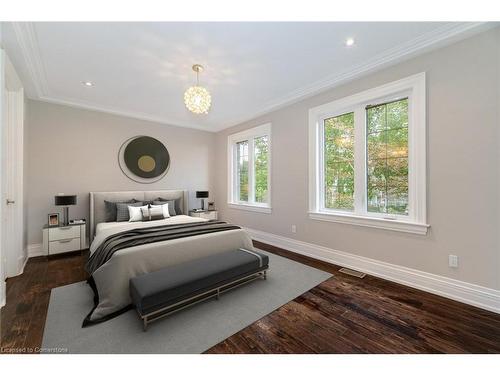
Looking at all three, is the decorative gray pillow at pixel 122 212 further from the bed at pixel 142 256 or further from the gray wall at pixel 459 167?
the gray wall at pixel 459 167

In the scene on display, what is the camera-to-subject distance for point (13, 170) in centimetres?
270

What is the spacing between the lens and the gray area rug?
156cm

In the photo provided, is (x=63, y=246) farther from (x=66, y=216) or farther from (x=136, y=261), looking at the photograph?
(x=136, y=261)

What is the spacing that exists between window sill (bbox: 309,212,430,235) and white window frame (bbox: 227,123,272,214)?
125 centimetres

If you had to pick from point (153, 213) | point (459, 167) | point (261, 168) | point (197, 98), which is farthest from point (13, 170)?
point (459, 167)

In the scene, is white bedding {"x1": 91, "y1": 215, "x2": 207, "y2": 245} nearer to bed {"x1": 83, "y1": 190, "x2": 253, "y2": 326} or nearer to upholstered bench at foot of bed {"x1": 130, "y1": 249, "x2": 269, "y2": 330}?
bed {"x1": 83, "y1": 190, "x2": 253, "y2": 326}

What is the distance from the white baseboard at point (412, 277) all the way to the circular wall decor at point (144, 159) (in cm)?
328

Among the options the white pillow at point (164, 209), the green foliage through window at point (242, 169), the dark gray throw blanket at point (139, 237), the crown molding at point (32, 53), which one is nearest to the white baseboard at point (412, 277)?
the dark gray throw blanket at point (139, 237)

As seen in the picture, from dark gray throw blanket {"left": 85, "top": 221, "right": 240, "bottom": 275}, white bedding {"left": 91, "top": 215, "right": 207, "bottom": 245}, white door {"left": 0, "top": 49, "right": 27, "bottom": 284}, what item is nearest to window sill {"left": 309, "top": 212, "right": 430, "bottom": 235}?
dark gray throw blanket {"left": 85, "top": 221, "right": 240, "bottom": 275}

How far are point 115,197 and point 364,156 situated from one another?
14.5ft

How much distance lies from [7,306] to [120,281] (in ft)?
3.90
